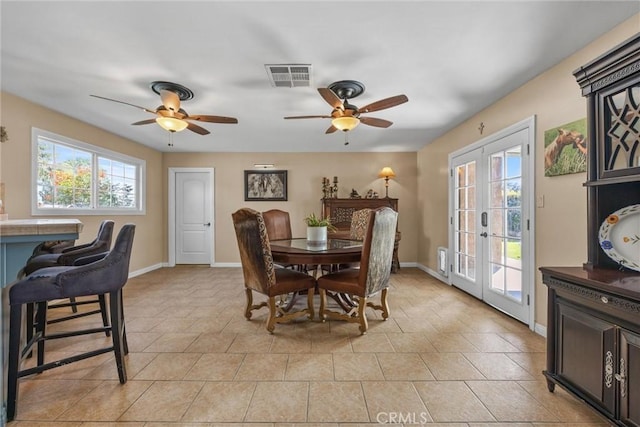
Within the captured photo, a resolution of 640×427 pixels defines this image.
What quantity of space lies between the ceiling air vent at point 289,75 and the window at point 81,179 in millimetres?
2941

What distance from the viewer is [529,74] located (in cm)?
244

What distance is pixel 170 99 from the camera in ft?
8.07

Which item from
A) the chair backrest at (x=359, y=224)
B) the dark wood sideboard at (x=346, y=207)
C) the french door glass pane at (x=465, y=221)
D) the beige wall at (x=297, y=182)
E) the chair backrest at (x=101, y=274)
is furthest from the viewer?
the beige wall at (x=297, y=182)

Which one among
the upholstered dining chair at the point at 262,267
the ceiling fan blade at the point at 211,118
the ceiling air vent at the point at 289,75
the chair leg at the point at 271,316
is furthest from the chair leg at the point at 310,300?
the ceiling air vent at the point at 289,75

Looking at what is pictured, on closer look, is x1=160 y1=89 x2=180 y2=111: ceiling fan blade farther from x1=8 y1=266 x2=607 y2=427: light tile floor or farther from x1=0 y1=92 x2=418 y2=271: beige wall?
x1=0 y1=92 x2=418 y2=271: beige wall

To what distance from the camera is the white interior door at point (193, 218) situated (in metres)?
5.57

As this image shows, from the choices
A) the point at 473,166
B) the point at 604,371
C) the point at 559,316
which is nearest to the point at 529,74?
the point at 473,166

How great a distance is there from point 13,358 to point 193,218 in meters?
4.32

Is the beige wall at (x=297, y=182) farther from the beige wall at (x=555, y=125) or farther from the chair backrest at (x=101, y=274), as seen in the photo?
the chair backrest at (x=101, y=274)

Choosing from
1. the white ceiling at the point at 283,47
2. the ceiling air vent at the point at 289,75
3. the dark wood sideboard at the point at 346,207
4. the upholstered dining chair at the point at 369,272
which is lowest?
the upholstered dining chair at the point at 369,272

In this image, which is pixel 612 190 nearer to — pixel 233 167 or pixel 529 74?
pixel 529 74

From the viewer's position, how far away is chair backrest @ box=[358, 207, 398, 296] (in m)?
2.42

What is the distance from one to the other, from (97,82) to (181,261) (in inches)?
152

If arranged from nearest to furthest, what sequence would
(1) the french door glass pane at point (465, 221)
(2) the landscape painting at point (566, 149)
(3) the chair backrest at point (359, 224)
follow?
1. (2) the landscape painting at point (566, 149)
2. (1) the french door glass pane at point (465, 221)
3. (3) the chair backrest at point (359, 224)
